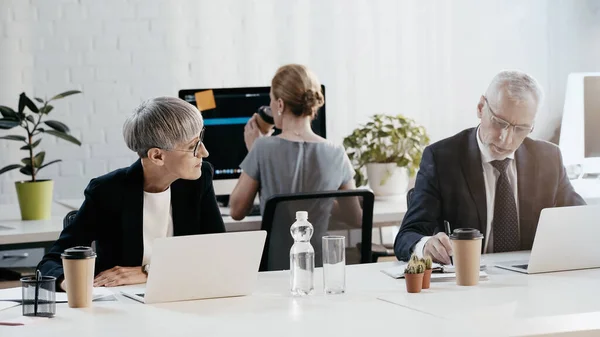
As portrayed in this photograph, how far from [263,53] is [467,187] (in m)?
2.57

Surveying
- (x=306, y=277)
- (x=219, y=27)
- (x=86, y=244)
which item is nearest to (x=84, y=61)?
(x=219, y=27)

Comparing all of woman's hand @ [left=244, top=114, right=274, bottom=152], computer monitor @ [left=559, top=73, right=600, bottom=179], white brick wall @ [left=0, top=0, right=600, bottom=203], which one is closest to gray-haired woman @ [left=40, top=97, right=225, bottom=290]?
woman's hand @ [left=244, top=114, right=274, bottom=152]

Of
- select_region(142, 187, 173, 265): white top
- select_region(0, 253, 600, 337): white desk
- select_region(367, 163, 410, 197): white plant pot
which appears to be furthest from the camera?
select_region(367, 163, 410, 197): white plant pot

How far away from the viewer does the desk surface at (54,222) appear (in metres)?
3.37

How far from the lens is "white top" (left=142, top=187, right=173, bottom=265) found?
2.55 meters

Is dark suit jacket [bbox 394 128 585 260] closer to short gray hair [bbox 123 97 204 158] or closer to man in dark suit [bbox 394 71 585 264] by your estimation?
man in dark suit [bbox 394 71 585 264]

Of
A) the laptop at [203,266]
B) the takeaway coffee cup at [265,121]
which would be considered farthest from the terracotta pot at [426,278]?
the takeaway coffee cup at [265,121]

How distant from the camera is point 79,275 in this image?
1987 mm

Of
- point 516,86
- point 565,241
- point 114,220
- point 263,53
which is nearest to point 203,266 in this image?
point 114,220

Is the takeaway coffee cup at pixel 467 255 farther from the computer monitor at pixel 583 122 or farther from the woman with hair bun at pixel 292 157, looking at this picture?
the computer monitor at pixel 583 122

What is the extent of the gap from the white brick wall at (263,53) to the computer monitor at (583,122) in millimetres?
1359

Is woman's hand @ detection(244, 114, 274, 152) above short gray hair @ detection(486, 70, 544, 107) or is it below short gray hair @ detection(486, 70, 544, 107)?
below

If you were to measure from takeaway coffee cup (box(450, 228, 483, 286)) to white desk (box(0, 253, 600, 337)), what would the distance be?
0.04 metres

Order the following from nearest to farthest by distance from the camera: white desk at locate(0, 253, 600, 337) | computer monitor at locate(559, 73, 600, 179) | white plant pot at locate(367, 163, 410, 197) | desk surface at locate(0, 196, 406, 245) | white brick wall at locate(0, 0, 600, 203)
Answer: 1. white desk at locate(0, 253, 600, 337)
2. desk surface at locate(0, 196, 406, 245)
3. computer monitor at locate(559, 73, 600, 179)
4. white plant pot at locate(367, 163, 410, 197)
5. white brick wall at locate(0, 0, 600, 203)
